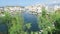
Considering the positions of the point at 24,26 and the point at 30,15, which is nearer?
the point at 24,26

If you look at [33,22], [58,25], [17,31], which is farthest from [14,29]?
[33,22]

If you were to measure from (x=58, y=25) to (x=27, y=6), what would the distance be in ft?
22.1

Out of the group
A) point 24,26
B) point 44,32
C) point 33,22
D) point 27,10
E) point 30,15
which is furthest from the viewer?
point 27,10

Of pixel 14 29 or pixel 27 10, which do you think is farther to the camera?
pixel 27 10

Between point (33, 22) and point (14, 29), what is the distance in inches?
180

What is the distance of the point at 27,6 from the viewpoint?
13.9 m

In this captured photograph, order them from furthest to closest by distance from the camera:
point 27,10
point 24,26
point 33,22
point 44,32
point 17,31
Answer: point 27,10 → point 33,22 → point 24,26 → point 44,32 → point 17,31

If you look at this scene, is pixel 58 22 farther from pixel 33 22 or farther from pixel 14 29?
pixel 33 22

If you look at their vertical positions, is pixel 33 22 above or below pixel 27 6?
below

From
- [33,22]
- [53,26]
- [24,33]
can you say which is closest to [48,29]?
[53,26]

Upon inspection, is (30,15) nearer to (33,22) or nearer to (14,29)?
(33,22)

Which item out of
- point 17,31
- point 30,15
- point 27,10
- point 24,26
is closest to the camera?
point 17,31

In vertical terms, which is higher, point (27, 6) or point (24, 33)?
point (27, 6)

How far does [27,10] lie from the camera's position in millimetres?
13781
